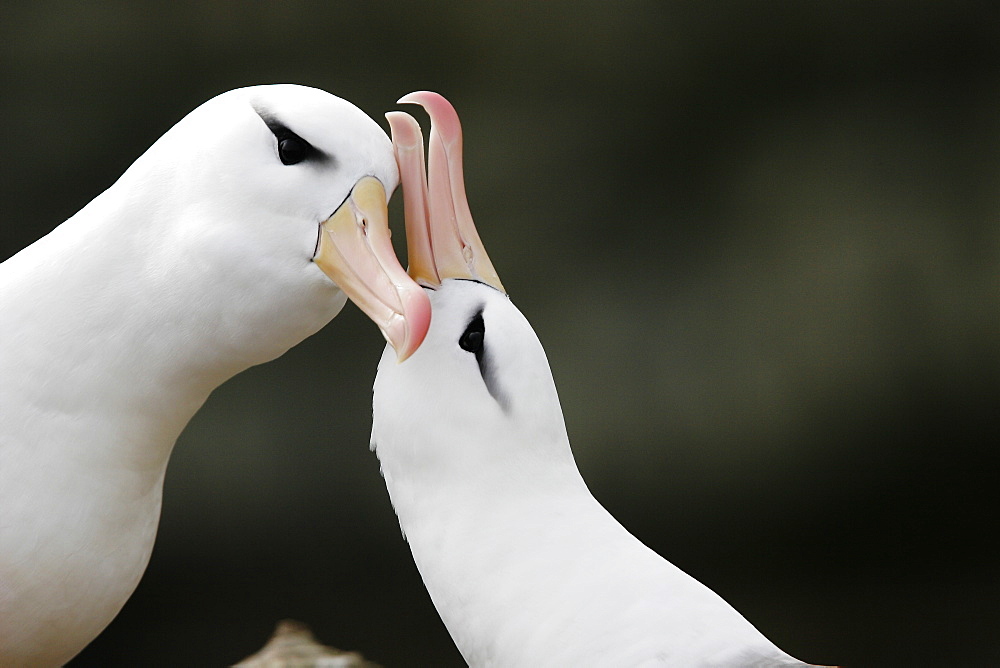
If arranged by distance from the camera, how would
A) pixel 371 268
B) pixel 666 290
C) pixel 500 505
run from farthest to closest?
1. pixel 666 290
2. pixel 500 505
3. pixel 371 268

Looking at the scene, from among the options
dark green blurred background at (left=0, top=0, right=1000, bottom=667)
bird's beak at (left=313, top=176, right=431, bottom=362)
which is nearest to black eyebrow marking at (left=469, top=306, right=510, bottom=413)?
bird's beak at (left=313, top=176, right=431, bottom=362)

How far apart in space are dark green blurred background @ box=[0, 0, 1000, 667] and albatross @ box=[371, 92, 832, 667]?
7.30ft

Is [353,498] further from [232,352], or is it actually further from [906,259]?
[232,352]

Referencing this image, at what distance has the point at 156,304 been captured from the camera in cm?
118

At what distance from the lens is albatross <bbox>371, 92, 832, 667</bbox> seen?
46.2 inches

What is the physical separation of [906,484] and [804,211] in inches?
38.7

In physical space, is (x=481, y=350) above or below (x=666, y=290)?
below

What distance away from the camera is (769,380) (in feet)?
12.3

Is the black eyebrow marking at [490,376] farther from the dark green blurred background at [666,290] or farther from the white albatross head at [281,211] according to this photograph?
the dark green blurred background at [666,290]

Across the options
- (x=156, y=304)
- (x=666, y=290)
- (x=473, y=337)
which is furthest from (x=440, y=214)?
(x=666, y=290)

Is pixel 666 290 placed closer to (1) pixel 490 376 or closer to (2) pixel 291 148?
(1) pixel 490 376

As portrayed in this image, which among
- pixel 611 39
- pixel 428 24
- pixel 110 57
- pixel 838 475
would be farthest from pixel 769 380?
pixel 110 57

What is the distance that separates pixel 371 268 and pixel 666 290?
8.77ft

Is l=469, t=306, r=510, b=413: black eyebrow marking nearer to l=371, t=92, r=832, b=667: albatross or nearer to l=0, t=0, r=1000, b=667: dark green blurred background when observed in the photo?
l=371, t=92, r=832, b=667: albatross
